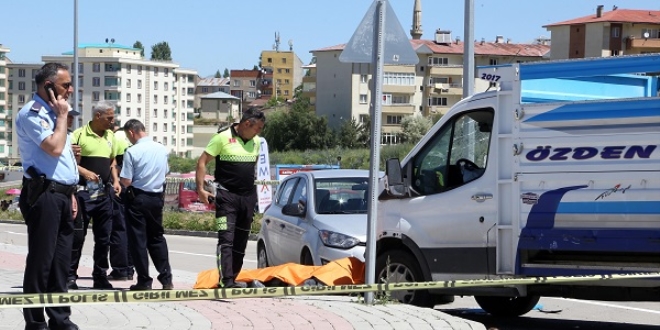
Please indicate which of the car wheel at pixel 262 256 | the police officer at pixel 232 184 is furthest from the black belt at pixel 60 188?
the car wheel at pixel 262 256

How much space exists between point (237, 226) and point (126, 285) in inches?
98.0

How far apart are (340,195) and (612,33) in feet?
391

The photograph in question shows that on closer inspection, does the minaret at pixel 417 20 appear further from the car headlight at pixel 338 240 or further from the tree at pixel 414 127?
the car headlight at pixel 338 240

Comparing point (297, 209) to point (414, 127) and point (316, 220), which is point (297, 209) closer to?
point (316, 220)

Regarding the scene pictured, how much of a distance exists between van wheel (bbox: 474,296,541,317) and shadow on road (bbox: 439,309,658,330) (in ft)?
0.25

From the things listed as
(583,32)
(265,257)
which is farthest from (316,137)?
(265,257)

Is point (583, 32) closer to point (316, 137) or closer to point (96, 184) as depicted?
point (316, 137)

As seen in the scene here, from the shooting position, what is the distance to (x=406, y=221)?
36.9 feet

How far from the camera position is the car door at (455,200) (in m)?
10.5

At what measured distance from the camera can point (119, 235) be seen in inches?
534

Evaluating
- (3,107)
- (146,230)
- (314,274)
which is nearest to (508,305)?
(314,274)

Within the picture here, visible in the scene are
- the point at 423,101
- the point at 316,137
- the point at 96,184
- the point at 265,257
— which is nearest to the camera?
the point at 96,184

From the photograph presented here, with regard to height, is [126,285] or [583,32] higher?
[583,32]

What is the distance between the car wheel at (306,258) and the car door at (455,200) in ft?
8.43
